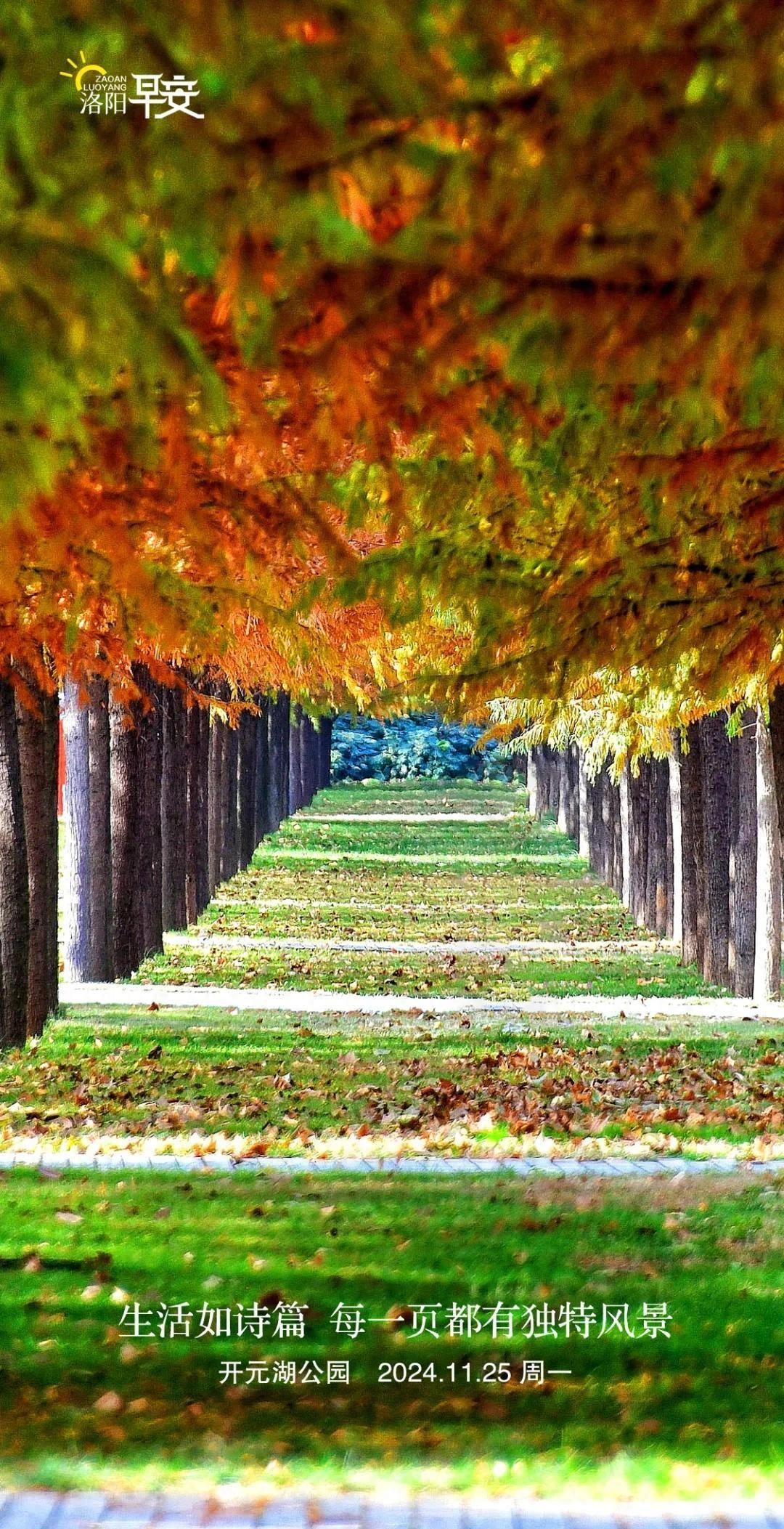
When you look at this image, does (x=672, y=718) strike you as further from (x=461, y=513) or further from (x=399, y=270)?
(x=399, y=270)

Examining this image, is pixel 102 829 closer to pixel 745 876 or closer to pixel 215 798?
pixel 745 876

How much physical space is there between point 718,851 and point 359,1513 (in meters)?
16.9

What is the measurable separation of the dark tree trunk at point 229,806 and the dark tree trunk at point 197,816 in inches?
95.3

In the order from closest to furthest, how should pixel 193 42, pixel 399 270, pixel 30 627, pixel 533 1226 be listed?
pixel 193 42 → pixel 399 270 → pixel 533 1226 → pixel 30 627

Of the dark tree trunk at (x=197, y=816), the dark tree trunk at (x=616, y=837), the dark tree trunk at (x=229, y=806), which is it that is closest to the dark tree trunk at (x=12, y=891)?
the dark tree trunk at (x=197, y=816)

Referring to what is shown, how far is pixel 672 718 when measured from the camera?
595 inches

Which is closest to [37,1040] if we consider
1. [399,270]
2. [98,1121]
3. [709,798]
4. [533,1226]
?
[98,1121]

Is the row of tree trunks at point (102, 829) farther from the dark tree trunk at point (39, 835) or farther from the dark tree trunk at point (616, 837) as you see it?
the dark tree trunk at point (616, 837)

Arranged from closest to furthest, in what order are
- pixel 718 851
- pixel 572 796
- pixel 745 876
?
pixel 745 876
pixel 718 851
pixel 572 796

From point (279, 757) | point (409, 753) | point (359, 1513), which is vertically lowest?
point (359, 1513)

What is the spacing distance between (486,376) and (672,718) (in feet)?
31.4

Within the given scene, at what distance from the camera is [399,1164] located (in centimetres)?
966

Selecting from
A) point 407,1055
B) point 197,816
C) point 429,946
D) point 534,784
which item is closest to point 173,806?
point 197,816

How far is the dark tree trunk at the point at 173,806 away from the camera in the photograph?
2336cm
